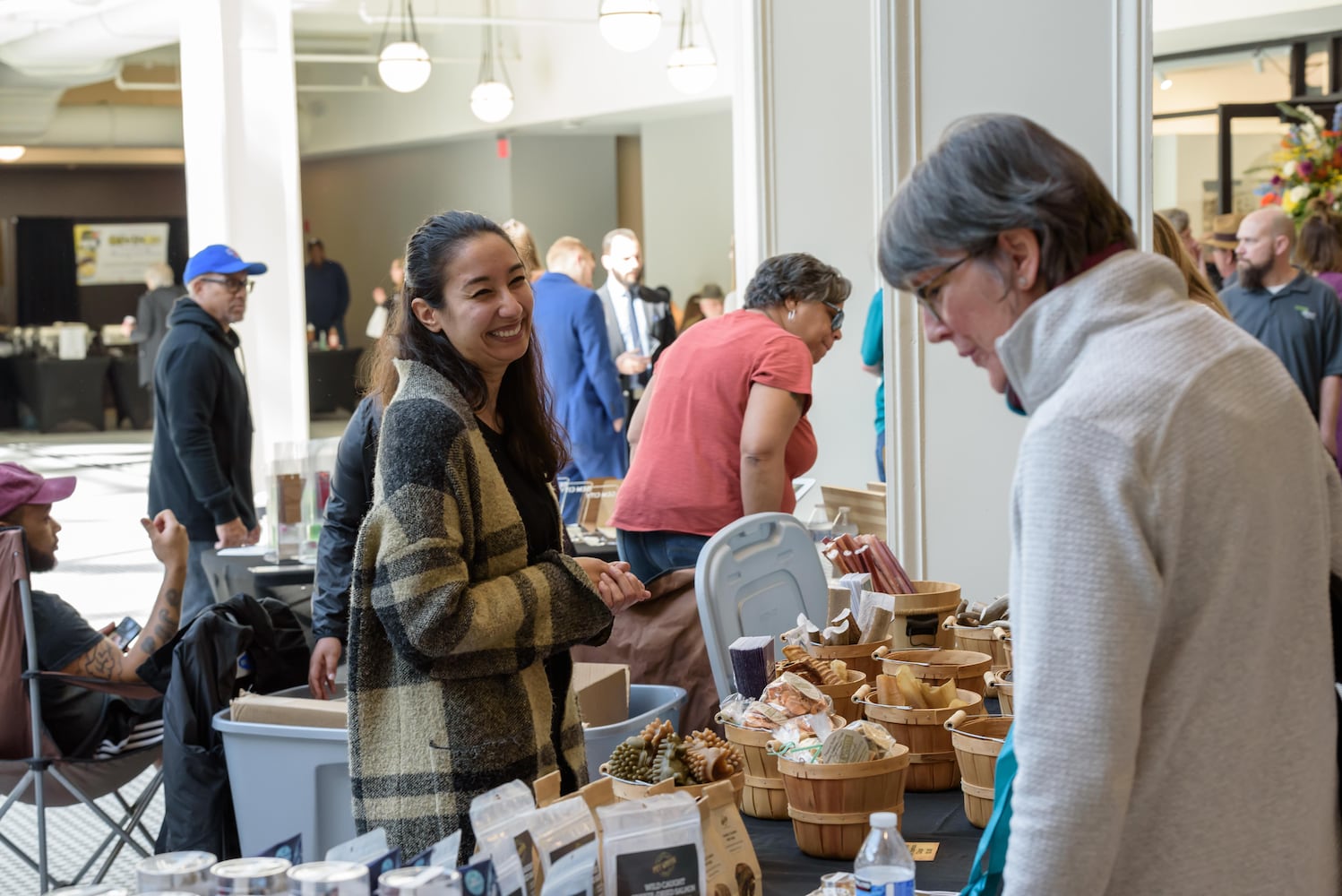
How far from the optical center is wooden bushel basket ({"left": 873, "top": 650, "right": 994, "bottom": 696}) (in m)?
2.22

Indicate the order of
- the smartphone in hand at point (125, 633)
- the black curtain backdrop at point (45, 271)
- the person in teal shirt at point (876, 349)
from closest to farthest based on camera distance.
A: the smartphone in hand at point (125, 633)
the person in teal shirt at point (876, 349)
the black curtain backdrop at point (45, 271)

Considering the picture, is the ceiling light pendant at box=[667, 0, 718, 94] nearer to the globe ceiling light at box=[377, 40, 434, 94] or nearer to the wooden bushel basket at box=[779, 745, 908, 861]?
the globe ceiling light at box=[377, 40, 434, 94]

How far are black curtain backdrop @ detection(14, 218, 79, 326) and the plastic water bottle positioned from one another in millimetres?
16870

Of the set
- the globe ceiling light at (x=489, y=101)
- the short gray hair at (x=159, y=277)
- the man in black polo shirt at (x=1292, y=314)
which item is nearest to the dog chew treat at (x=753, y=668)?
the man in black polo shirt at (x=1292, y=314)

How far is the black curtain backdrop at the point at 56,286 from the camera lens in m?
16.7

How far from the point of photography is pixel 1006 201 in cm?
118

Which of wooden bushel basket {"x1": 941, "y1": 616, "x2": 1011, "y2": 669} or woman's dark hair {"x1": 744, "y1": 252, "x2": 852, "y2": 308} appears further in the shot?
woman's dark hair {"x1": 744, "y1": 252, "x2": 852, "y2": 308}

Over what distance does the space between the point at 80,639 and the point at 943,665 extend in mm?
1991

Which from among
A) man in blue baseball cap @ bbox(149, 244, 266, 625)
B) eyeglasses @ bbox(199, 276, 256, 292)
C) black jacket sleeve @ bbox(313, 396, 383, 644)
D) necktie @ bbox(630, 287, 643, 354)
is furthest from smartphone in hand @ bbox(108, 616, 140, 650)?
necktie @ bbox(630, 287, 643, 354)

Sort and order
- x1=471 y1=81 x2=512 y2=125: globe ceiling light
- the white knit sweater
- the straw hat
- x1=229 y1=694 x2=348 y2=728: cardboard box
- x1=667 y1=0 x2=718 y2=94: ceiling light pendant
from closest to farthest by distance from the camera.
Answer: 1. the white knit sweater
2. x1=229 y1=694 x2=348 y2=728: cardboard box
3. the straw hat
4. x1=667 y1=0 x2=718 y2=94: ceiling light pendant
5. x1=471 y1=81 x2=512 y2=125: globe ceiling light

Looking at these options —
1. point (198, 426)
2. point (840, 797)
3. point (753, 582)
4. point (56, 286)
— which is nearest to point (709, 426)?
point (753, 582)

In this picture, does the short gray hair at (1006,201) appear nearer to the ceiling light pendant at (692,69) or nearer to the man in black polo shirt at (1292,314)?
the man in black polo shirt at (1292,314)

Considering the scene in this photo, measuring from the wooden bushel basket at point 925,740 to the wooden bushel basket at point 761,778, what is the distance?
182 mm

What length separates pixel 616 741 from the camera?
236 cm
